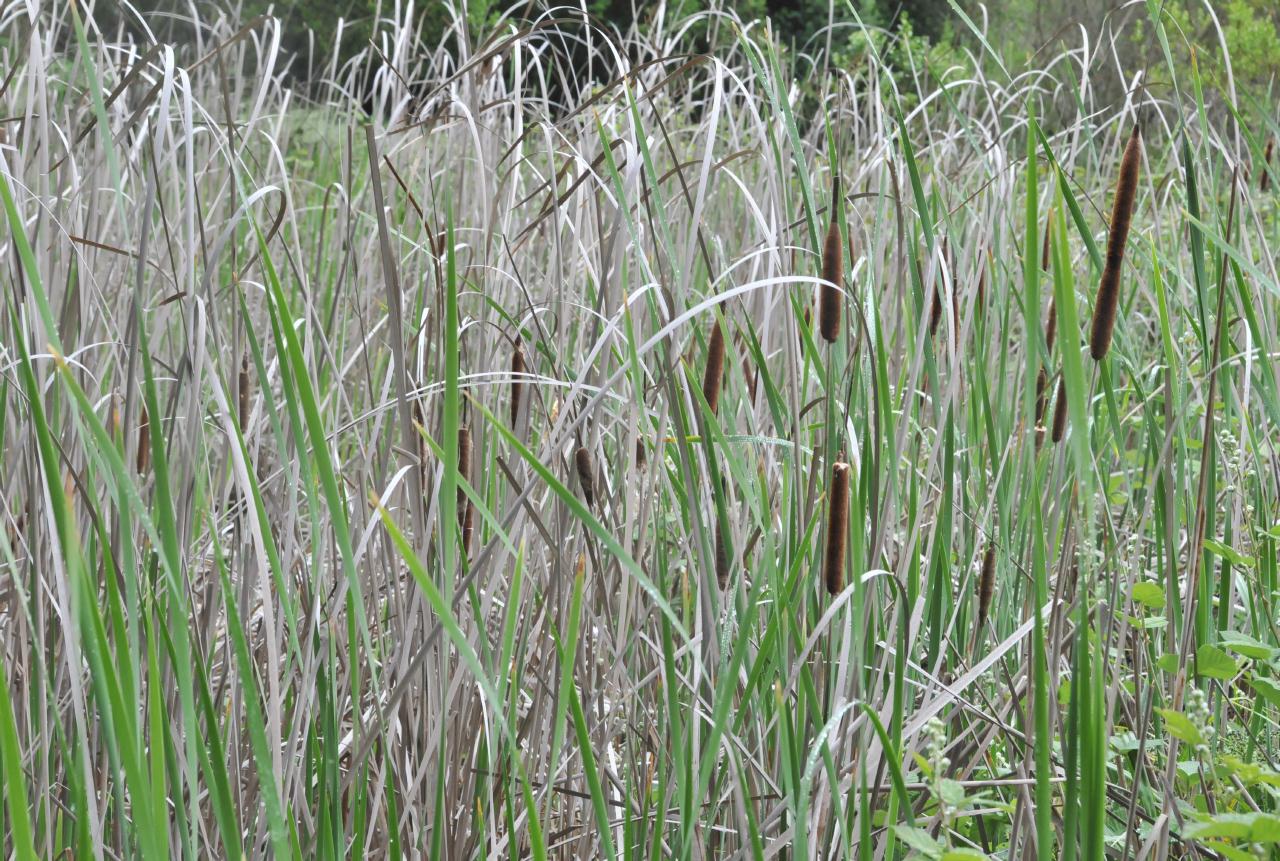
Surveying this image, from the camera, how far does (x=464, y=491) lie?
41.1 inches

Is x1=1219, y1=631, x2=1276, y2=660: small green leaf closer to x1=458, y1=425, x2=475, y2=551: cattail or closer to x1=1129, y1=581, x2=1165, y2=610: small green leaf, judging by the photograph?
x1=1129, y1=581, x2=1165, y2=610: small green leaf

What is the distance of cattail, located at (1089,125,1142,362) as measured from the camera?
0.81 metres

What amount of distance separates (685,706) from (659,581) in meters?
0.22

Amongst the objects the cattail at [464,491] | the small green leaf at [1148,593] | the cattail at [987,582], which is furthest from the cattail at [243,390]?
the small green leaf at [1148,593]

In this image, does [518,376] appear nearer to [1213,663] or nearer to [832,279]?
[832,279]

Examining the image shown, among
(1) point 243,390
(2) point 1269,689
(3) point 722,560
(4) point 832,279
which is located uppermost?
(4) point 832,279

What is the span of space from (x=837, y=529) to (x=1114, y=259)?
0.82ft

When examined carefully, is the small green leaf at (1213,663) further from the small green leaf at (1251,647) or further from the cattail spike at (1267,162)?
the cattail spike at (1267,162)

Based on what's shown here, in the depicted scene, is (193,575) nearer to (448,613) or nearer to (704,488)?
(704,488)

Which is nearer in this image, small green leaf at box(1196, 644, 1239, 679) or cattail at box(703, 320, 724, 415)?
cattail at box(703, 320, 724, 415)

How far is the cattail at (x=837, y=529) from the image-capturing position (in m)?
0.79

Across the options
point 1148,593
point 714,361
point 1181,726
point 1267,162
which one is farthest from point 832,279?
point 1267,162

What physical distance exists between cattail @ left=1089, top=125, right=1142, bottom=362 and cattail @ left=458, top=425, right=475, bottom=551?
0.50 m

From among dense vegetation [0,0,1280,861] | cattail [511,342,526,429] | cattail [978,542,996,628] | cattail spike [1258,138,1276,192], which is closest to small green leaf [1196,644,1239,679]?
dense vegetation [0,0,1280,861]
